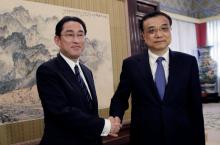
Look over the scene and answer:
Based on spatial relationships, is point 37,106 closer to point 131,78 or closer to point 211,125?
point 131,78

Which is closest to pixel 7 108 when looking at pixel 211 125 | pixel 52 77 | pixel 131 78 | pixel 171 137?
pixel 52 77

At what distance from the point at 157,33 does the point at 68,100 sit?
65cm

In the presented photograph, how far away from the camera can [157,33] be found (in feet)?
6.03

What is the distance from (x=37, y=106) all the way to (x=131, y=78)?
0.81 metres

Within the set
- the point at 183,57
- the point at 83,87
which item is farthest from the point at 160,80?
the point at 83,87

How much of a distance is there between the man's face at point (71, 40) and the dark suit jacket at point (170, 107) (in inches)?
14.3

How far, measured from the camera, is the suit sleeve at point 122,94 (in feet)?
6.36

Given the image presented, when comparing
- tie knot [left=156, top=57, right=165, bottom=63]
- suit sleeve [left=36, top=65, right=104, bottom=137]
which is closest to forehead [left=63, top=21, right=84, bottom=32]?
suit sleeve [left=36, top=65, right=104, bottom=137]

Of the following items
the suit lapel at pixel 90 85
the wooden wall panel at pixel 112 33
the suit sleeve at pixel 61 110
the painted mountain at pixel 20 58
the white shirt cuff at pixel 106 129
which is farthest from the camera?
the wooden wall panel at pixel 112 33

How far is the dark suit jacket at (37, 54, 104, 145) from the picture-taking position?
169cm

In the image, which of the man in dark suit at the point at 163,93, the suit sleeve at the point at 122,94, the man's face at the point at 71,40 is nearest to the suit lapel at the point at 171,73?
the man in dark suit at the point at 163,93

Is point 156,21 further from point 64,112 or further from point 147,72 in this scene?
point 64,112

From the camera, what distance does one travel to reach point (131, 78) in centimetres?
190

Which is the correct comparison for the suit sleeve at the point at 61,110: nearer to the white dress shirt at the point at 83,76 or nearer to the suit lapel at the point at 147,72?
the white dress shirt at the point at 83,76
